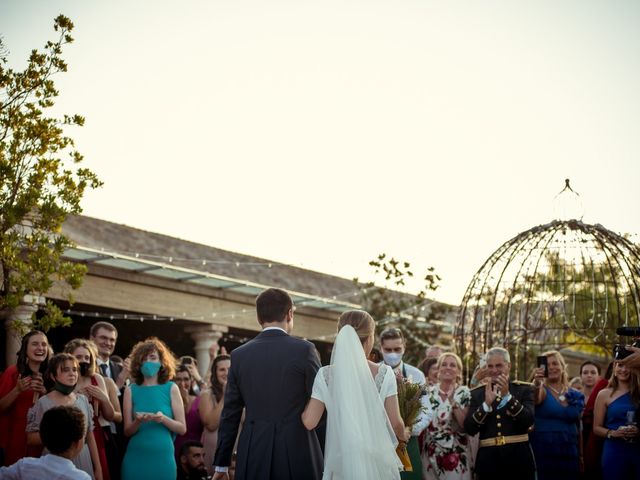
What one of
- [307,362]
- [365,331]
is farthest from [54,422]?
[365,331]

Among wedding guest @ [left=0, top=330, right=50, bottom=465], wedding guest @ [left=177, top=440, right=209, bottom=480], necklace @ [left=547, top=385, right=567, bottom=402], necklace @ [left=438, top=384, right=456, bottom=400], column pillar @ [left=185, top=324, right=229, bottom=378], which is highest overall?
column pillar @ [left=185, top=324, right=229, bottom=378]

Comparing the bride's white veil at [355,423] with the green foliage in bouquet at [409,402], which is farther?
the green foliage in bouquet at [409,402]

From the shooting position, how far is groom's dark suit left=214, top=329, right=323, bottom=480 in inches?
239

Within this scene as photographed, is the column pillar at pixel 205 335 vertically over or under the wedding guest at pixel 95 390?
over

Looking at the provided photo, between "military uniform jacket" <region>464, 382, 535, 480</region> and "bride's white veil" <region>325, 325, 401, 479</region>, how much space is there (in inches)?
117

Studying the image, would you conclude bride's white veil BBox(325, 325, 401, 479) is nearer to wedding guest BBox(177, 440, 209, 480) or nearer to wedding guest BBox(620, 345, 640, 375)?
wedding guest BBox(620, 345, 640, 375)

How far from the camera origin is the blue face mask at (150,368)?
29.0 ft

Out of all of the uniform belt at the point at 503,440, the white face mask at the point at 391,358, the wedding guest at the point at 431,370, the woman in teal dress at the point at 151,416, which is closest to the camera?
the woman in teal dress at the point at 151,416

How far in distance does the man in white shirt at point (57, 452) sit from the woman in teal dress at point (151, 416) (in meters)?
2.34

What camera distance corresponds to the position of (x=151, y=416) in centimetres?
857

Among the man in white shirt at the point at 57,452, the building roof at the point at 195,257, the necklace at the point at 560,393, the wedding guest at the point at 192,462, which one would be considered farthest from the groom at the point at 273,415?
the building roof at the point at 195,257

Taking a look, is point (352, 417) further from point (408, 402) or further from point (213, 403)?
Result: point (213, 403)

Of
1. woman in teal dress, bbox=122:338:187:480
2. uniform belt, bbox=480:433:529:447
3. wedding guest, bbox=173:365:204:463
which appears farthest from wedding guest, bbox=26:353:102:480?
uniform belt, bbox=480:433:529:447

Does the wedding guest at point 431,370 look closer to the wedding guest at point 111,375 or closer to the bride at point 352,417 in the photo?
the wedding guest at point 111,375
